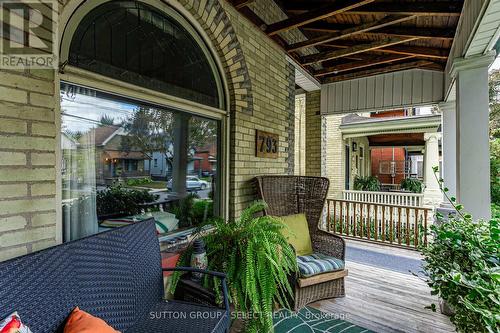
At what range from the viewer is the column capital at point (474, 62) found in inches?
94.0

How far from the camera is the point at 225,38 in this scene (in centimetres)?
263

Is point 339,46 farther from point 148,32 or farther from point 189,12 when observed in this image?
point 148,32

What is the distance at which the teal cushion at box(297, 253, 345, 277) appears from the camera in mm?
2459

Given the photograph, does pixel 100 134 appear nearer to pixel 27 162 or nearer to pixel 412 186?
pixel 27 162

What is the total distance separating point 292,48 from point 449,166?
3.02 metres

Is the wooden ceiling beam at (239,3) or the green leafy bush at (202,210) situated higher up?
the wooden ceiling beam at (239,3)

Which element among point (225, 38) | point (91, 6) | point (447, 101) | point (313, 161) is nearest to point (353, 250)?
point (313, 161)

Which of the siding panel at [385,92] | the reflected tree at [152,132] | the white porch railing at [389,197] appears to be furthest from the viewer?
the white porch railing at [389,197]

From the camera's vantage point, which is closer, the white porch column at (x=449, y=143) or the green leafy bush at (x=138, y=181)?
the green leafy bush at (x=138, y=181)

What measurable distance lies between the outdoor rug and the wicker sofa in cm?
90

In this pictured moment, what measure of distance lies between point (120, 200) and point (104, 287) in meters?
0.69

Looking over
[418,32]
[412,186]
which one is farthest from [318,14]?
[412,186]

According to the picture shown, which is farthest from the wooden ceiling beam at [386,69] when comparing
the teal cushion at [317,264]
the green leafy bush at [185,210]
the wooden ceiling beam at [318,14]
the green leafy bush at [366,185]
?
the green leafy bush at [366,185]

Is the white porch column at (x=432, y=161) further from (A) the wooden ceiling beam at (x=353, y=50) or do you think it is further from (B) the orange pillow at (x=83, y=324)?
(B) the orange pillow at (x=83, y=324)
